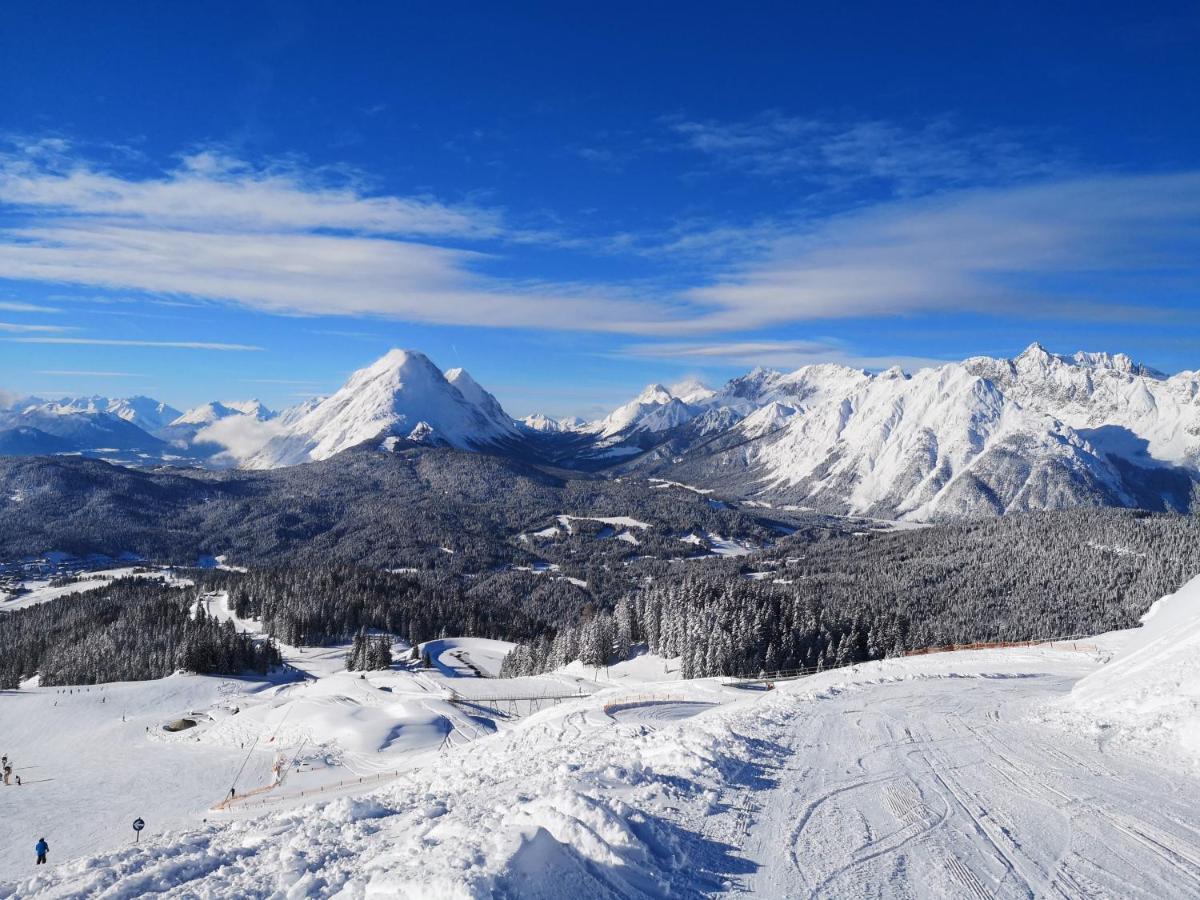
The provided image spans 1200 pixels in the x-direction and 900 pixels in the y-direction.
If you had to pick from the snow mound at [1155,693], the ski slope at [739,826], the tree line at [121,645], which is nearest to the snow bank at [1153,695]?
the snow mound at [1155,693]

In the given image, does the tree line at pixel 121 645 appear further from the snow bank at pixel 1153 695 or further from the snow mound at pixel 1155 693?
the snow mound at pixel 1155 693

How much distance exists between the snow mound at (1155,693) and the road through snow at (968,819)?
1.82 metres

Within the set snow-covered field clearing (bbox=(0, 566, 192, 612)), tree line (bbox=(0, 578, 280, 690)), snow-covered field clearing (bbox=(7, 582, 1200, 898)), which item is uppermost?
snow-covered field clearing (bbox=(7, 582, 1200, 898))

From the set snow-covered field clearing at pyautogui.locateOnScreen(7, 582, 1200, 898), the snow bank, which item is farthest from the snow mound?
snow-covered field clearing at pyautogui.locateOnScreen(7, 582, 1200, 898)

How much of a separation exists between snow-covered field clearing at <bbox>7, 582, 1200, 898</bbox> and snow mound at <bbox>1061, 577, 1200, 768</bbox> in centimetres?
13

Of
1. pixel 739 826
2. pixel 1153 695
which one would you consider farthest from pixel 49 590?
pixel 1153 695

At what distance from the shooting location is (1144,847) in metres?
17.0

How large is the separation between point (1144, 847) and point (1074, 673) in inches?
1377

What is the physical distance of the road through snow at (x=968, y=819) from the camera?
50.0 feet

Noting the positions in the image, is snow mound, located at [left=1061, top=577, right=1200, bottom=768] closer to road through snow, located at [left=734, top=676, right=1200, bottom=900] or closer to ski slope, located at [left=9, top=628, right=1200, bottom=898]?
ski slope, located at [left=9, top=628, right=1200, bottom=898]

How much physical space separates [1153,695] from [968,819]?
1485cm

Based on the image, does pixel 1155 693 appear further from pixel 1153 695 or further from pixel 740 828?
pixel 740 828

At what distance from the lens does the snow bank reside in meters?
24.8

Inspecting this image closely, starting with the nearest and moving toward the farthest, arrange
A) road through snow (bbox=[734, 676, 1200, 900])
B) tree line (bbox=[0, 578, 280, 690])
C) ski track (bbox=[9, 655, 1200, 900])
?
ski track (bbox=[9, 655, 1200, 900])
road through snow (bbox=[734, 676, 1200, 900])
tree line (bbox=[0, 578, 280, 690])
